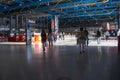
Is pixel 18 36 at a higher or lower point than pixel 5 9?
lower

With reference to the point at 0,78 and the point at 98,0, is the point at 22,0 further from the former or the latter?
the point at 0,78

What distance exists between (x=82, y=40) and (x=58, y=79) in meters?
7.97

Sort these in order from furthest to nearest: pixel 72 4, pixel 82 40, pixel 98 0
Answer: pixel 72 4
pixel 98 0
pixel 82 40

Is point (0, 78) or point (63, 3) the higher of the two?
point (63, 3)

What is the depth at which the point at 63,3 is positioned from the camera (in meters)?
32.2

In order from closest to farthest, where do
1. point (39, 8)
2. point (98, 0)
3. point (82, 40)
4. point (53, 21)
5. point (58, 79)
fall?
1. point (58, 79)
2. point (82, 40)
3. point (98, 0)
4. point (39, 8)
5. point (53, 21)

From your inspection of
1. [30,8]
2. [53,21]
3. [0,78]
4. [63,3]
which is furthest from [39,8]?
[0,78]

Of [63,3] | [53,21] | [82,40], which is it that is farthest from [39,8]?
[82,40]

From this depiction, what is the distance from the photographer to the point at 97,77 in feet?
18.8

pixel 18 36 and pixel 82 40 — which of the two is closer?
pixel 82 40

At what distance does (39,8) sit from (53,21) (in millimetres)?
7712

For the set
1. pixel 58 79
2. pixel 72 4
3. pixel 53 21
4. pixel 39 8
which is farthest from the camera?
pixel 53 21

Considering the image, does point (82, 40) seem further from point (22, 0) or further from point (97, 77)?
point (22, 0)

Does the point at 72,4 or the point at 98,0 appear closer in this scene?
the point at 98,0
